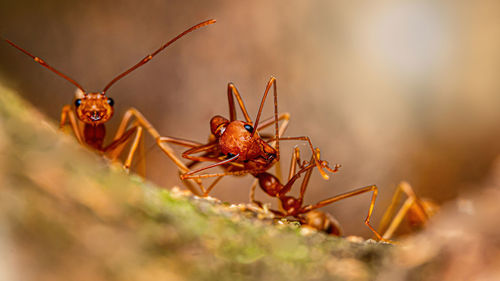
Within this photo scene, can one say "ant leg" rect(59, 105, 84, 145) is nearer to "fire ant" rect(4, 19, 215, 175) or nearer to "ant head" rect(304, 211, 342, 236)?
"fire ant" rect(4, 19, 215, 175)

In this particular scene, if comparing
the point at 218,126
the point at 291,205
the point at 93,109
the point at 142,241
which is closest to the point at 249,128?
the point at 218,126

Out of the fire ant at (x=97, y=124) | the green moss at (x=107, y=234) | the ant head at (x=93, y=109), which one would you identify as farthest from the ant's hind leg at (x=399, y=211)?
the ant head at (x=93, y=109)

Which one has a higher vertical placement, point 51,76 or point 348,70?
point 348,70

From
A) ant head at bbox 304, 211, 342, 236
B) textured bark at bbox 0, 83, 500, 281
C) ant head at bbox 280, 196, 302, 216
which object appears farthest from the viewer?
ant head at bbox 280, 196, 302, 216

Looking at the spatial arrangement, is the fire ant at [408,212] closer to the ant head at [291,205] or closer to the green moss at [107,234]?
the ant head at [291,205]

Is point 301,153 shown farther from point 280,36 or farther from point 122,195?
point 122,195

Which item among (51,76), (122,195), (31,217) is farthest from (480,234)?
(51,76)

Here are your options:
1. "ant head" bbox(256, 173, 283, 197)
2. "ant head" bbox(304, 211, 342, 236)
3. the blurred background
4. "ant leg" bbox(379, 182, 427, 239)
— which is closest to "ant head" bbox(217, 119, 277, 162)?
"ant head" bbox(256, 173, 283, 197)
